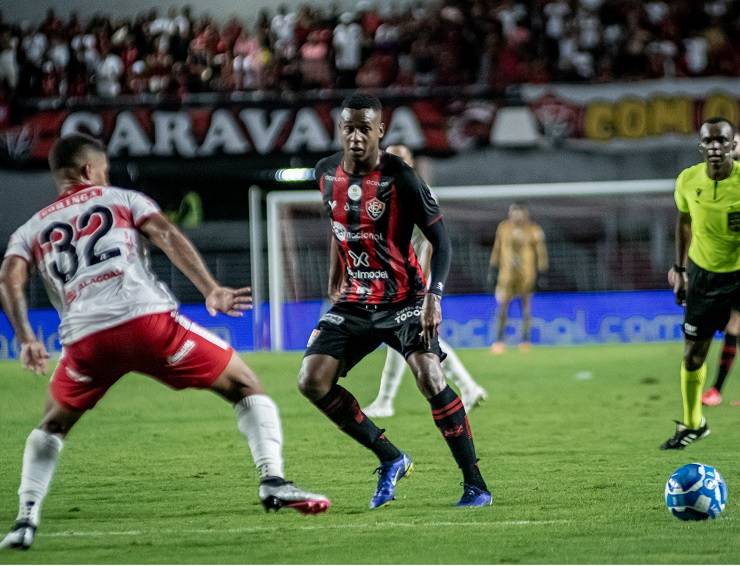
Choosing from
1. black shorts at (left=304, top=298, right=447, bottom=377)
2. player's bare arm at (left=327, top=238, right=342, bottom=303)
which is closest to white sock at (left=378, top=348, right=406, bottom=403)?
player's bare arm at (left=327, top=238, right=342, bottom=303)

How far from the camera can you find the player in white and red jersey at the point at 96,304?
5777mm

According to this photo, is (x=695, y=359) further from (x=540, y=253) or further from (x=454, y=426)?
(x=540, y=253)

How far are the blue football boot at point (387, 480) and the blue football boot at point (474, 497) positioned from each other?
0.40m

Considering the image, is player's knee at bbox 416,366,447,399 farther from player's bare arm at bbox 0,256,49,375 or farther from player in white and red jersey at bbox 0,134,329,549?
player's bare arm at bbox 0,256,49,375

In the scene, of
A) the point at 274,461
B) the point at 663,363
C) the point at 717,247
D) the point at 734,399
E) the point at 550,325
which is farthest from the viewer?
the point at 550,325

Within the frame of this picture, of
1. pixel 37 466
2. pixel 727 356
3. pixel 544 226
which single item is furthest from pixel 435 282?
pixel 544 226

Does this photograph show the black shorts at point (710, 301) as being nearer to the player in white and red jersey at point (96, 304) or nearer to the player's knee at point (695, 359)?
the player's knee at point (695, 359)

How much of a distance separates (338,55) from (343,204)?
17598 millimetres

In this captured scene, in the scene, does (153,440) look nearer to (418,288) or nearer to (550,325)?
(418,288)

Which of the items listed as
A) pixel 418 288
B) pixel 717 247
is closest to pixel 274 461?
pixel 418 288

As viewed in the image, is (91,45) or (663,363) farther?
(91,45)

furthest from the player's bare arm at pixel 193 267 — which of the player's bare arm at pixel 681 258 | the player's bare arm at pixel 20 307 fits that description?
the player's bare arm at pixel 681 258

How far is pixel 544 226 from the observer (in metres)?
24.6

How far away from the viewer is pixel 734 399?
12.8 m
